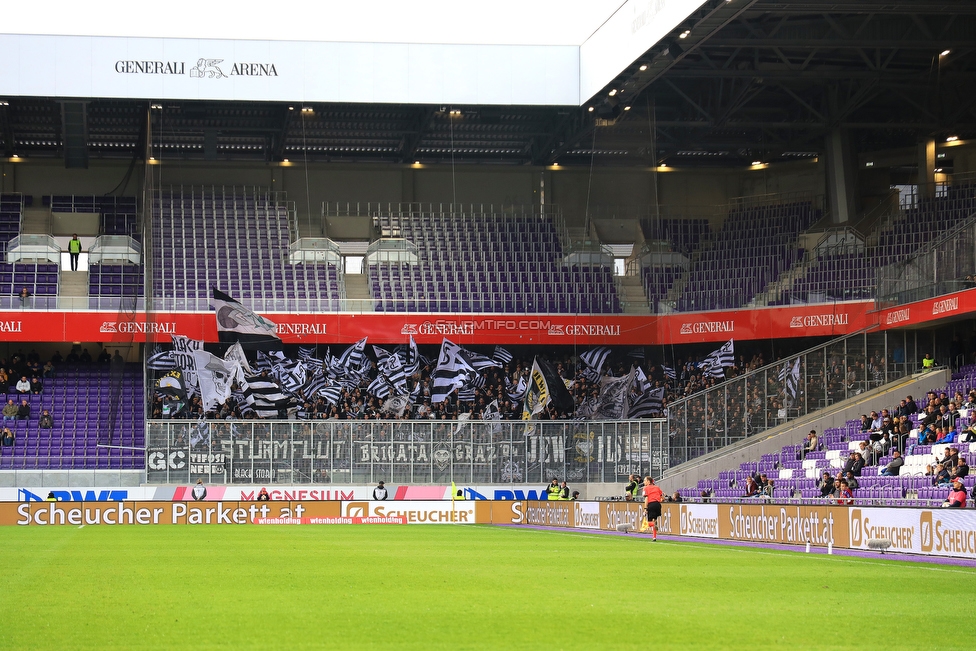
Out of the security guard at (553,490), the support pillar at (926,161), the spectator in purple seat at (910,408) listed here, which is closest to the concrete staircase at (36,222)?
the security guard at (553,490)

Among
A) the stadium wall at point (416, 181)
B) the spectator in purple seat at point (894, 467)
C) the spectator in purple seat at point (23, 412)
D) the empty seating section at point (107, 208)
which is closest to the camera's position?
the spectator in purple seat at point (894, 467)

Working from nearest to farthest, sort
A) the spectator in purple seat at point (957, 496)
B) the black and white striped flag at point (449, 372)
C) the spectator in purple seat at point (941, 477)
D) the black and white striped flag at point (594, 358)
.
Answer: the spectator in purple seat at point (957, 496)
the spectator in purple seat at point (941, 477)
the black and white striped flag at point (449, 372)
the black and white striped flag at point (594, 358)

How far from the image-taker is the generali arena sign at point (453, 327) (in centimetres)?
4540

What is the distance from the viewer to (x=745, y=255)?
49.8 m

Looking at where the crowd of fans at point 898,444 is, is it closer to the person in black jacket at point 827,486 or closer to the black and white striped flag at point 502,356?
the person in black jacket at point 827,486

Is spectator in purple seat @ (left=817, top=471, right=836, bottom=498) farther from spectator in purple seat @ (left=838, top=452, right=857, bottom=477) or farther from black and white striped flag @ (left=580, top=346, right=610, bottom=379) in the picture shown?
black and white striped flag @ (left=580, top=346, right=610, bottom=379)

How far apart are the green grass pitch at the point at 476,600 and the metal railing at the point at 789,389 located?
17218mm

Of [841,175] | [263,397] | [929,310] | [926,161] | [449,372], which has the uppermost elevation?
[926,161]

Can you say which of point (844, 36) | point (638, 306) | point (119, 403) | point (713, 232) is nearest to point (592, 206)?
point (638, 306)

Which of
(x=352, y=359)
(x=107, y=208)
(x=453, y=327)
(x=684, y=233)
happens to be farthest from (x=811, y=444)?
(x=107, y=208)

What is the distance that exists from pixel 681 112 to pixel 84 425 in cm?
2586

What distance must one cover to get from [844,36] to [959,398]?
42.8ft

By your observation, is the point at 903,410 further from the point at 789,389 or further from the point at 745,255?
the point at 745,255

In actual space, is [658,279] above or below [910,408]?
above
